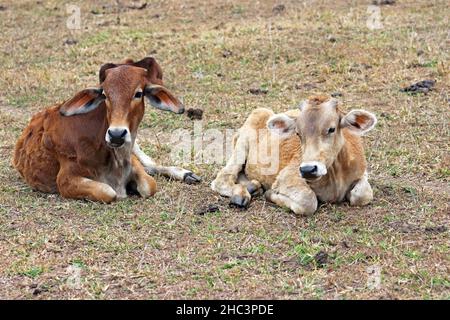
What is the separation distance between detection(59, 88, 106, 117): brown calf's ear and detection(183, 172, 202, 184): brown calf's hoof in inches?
46.3

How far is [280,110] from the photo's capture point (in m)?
11.2

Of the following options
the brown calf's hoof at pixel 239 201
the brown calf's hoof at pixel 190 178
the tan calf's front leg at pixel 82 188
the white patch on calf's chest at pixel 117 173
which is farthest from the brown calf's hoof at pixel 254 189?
the tan calf's front leg at pixel 82 188

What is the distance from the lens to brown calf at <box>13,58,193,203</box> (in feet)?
25.7

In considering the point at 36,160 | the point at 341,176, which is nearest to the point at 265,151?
the point at 341,176

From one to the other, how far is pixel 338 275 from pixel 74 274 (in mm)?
1870

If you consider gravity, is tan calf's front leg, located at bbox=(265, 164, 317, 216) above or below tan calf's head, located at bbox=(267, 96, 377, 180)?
below

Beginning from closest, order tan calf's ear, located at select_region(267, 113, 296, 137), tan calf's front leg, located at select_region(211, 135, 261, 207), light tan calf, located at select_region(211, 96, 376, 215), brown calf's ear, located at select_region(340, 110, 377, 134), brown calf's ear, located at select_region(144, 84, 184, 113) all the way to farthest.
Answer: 1. light tan calf, located at select_region(211, 96, 376, 215)
2. brown calf's ear, located at select_region(340, 110, 377, 134)
3. tan calf's ear, located at select_region(267, 113, 296, 137)
4. tan calf's front leg, located at select_region(211, 135, 261, 207)
5. brown calf's ear, located at select_region(144, 84, 184, 113)

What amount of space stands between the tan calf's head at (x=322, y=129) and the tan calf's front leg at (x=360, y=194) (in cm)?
37

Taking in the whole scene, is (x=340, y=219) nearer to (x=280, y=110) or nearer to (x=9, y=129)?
(x=280, y=110)

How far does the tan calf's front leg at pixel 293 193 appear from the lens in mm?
7547

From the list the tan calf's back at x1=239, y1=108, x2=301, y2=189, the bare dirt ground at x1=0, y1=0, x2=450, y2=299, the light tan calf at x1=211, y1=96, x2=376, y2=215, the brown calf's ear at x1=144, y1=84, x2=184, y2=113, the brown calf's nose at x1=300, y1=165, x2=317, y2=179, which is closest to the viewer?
the bare dirt ground at x1=0, y1=0, x2=450, y2=299

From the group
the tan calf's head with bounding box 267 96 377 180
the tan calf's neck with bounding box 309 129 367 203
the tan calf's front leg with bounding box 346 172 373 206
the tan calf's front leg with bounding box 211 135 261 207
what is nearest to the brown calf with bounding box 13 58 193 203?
the tan calf's front leg with bounding box 211 135 261 207

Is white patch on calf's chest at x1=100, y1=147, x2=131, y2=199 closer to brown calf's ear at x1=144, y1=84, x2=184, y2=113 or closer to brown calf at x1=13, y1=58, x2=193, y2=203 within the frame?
brown calf at x1=13, y1=58, x2=193, y2=203

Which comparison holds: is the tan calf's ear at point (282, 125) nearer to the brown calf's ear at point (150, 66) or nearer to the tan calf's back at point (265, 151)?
the tan calf's back at point (265, 151)
